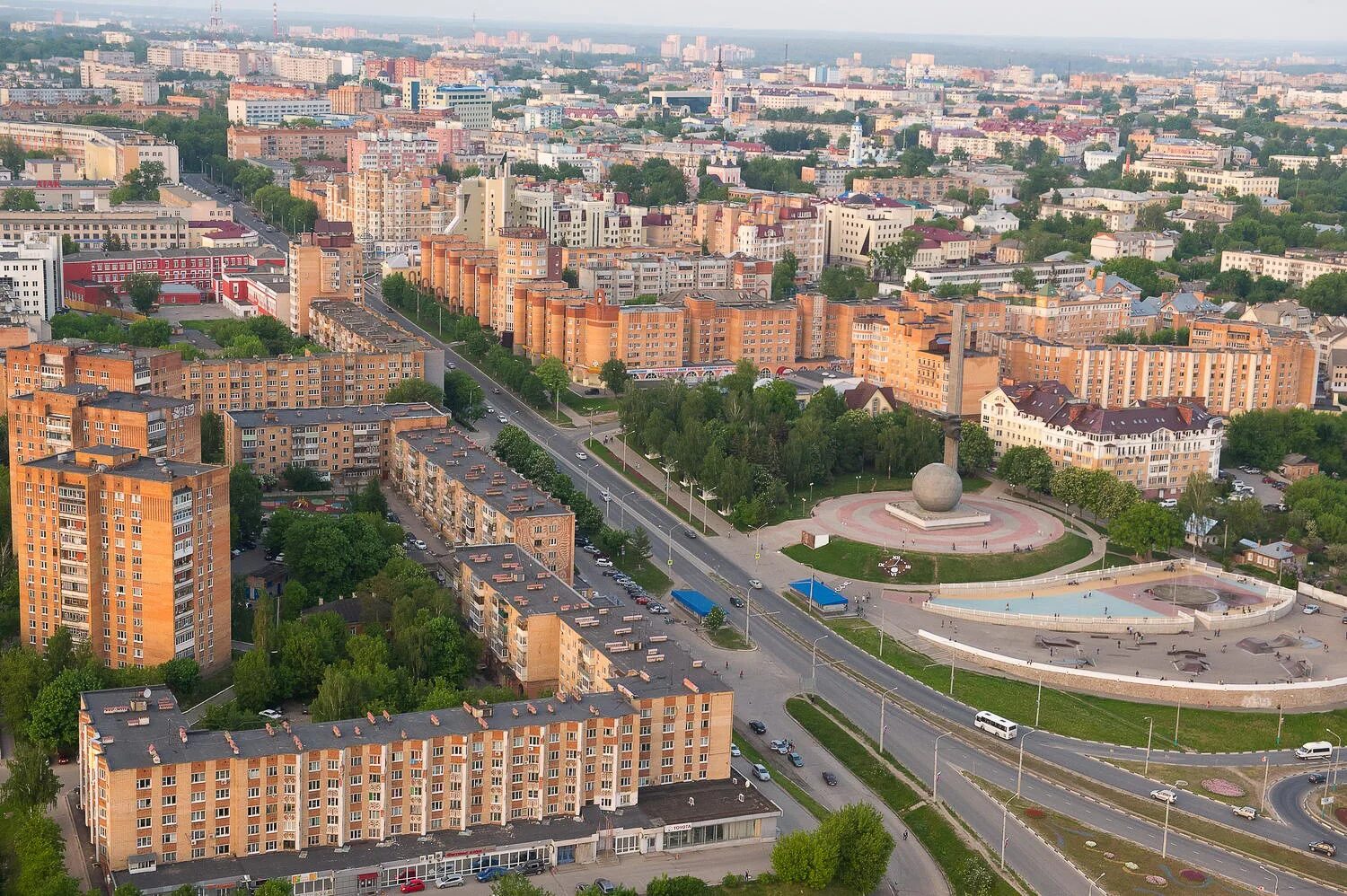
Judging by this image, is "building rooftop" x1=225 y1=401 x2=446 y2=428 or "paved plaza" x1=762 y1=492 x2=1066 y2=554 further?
"building rooftop" x1=225 y1=401 x2=446 y2=428

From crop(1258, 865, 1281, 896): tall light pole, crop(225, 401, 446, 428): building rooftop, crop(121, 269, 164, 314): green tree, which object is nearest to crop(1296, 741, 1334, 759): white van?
crop(1258, 865, 1281, 896): tall light pole

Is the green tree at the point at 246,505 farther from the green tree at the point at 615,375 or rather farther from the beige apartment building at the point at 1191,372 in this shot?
the beige apartment building at the point at 1191,372

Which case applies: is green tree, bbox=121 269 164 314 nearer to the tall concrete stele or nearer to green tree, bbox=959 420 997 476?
green tree, bbox=959 420 997 476

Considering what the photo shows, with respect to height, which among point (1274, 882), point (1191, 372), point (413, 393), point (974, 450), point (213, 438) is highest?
point (1191, 372)

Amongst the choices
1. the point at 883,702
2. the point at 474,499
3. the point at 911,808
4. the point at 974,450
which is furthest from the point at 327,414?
the point at 911,808

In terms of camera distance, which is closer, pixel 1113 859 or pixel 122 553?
pixel 1113 859

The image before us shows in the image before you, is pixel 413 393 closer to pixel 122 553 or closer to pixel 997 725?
pixel 122 553
